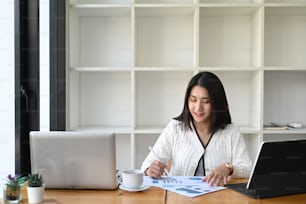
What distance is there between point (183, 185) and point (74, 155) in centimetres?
48

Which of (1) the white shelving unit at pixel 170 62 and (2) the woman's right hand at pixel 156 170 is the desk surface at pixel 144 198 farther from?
(1) the white shelving unit at pixel 170 62

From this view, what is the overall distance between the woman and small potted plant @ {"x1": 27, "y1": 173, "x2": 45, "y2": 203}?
2.20 feet

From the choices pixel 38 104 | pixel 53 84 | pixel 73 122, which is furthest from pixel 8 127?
pixel 73 122

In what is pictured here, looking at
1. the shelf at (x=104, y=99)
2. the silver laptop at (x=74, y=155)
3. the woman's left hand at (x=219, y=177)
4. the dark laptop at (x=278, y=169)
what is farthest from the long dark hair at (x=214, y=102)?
the shelf at (x=104, y=99)

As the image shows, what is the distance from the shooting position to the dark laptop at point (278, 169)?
122 centimetres

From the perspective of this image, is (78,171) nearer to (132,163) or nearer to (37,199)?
(37,199)

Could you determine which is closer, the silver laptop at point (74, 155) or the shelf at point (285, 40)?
the silver laptop at point (74, 155)

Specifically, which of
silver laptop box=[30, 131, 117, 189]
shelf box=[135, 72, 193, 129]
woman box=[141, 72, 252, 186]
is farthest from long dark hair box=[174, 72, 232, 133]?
shelf box=[135, 72, 193, 129]

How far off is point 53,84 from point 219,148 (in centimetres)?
127

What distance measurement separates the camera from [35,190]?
118 cm

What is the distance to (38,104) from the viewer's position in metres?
2.09

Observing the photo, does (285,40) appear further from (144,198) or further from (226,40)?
(144,198)

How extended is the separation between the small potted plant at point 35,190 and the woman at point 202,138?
671 mm

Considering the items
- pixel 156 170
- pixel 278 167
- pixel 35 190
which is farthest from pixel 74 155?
pixel 278 167
